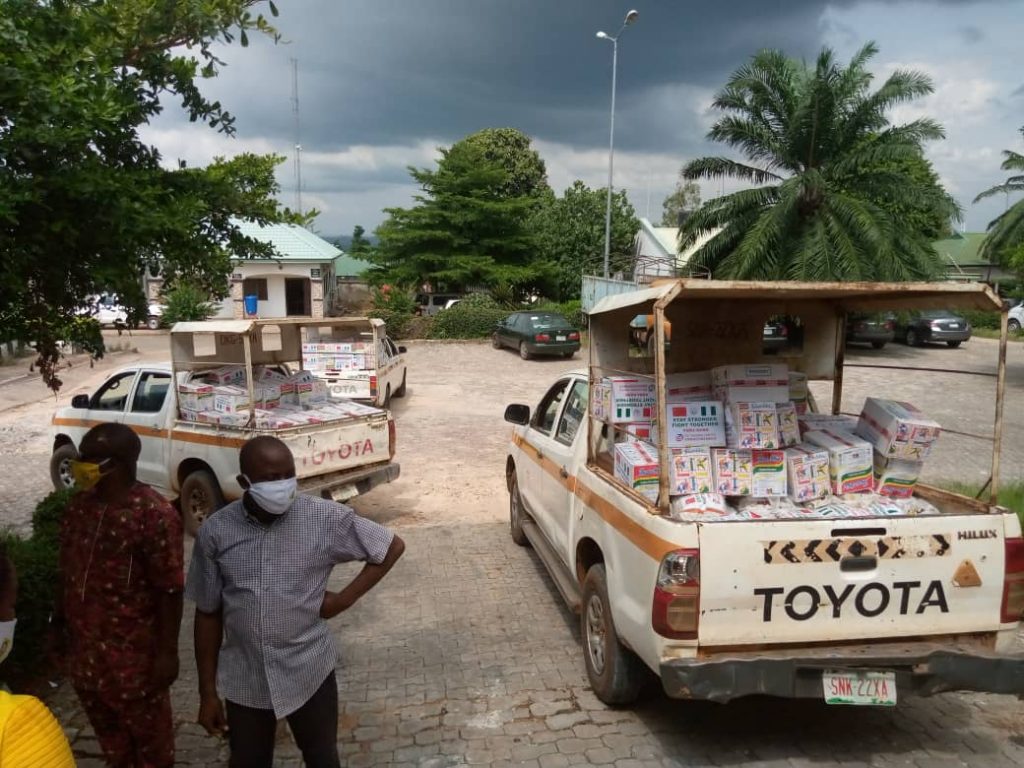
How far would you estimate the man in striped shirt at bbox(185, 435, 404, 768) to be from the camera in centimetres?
256

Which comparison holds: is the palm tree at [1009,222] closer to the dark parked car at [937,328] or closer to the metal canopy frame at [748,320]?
the dark parked car at [937,328]

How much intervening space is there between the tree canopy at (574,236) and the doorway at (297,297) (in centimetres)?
1073

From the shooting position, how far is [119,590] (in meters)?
2.84

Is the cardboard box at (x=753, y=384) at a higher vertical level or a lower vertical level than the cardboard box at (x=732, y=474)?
higher

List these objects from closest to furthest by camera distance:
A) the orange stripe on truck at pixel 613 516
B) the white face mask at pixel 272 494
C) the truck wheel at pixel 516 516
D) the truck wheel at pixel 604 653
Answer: the white face mask at pixel 272 494 < the orange stripe on truck at pixel 613 516 < the truck wheel at pixel 604 653 < the truck wheel at pixel 516 516

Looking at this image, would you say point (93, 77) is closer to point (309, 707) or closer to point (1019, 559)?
point (309, 707)

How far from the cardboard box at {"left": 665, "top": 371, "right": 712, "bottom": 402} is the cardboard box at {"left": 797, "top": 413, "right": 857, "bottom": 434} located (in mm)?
713

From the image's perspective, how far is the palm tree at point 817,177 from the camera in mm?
19719

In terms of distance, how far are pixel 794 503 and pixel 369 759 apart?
2.53 meters

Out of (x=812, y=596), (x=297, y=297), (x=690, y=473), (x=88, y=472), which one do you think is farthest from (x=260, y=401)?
(x=297, y=297)

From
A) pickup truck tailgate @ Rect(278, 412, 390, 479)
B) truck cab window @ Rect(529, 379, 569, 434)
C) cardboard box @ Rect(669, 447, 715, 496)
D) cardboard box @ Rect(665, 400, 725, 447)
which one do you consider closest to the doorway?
pickup truck tailgate @ Rect(278, 412, 390, 479)

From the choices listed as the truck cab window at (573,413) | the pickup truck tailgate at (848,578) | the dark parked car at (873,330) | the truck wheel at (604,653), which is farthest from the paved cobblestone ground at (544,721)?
the dark parked car at (873,330)

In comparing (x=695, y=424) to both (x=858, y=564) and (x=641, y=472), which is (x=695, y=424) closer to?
(x=641, y=472)

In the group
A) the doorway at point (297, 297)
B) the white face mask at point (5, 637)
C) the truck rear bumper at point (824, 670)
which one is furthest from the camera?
the doorway at point (297, 297)
